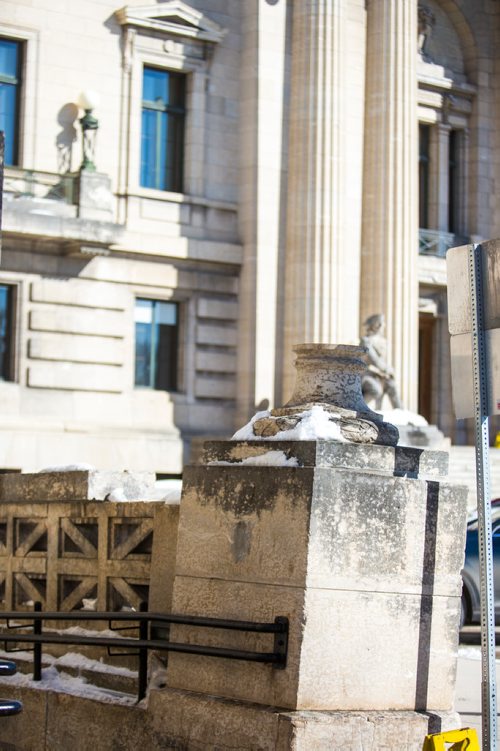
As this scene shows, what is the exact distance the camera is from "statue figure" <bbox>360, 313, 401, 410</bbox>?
3309 cm

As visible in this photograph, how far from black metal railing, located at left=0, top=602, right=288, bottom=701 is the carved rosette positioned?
50.4 inches

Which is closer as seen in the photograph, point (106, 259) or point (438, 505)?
point (438, 505)

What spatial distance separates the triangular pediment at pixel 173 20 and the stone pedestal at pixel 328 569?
83.4 feet

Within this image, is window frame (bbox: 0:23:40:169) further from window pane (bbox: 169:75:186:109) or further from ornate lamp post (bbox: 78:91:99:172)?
window pane (bbox: 169:75:186:109)

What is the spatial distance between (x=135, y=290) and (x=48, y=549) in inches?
881

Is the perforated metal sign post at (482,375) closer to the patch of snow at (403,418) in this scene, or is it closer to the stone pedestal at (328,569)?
the stone pedestal at (328,569)

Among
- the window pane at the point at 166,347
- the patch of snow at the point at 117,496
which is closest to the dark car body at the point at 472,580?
the patch of snow at the point at 117,496

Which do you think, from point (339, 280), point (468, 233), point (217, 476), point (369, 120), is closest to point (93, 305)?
point (339, 280)

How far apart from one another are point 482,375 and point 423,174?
32.9 meters

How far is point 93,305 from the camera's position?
109ft

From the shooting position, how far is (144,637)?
10.2m

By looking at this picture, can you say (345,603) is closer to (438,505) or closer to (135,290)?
(438,505)

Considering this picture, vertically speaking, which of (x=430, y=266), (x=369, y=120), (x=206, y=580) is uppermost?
(x=369, y=120)

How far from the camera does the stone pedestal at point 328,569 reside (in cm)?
913
